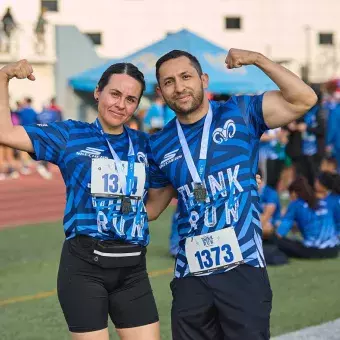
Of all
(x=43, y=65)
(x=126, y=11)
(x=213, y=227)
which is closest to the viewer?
(x=213, y=227)

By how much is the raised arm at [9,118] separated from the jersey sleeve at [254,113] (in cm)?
109

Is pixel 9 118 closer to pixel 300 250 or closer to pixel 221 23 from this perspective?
pixel 300 250

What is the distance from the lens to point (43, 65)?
3359cm

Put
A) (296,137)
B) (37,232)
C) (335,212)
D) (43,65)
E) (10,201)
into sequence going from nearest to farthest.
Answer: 1. (335,212)
2. (37,232)
3. (296,137)
4. (10,201)
5. (43,65)

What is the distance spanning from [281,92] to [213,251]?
853 millimetres

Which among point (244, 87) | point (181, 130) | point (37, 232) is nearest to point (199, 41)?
point (244, 87)

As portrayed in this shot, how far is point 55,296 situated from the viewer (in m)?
7.95

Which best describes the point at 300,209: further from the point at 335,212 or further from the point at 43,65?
the point at 43,65

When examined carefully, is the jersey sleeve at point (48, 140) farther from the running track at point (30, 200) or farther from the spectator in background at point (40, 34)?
the spectator in background at point (40, 34)

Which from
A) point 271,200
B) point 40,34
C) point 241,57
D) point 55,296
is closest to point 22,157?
point 40,34

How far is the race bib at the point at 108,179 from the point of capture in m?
4.39

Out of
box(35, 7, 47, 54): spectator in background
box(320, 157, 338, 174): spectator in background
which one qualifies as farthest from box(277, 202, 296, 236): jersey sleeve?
box(35, 7, 47, 54): spectator in background

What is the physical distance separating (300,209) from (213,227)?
556 centimetres

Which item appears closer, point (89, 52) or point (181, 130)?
point (181, 130)
